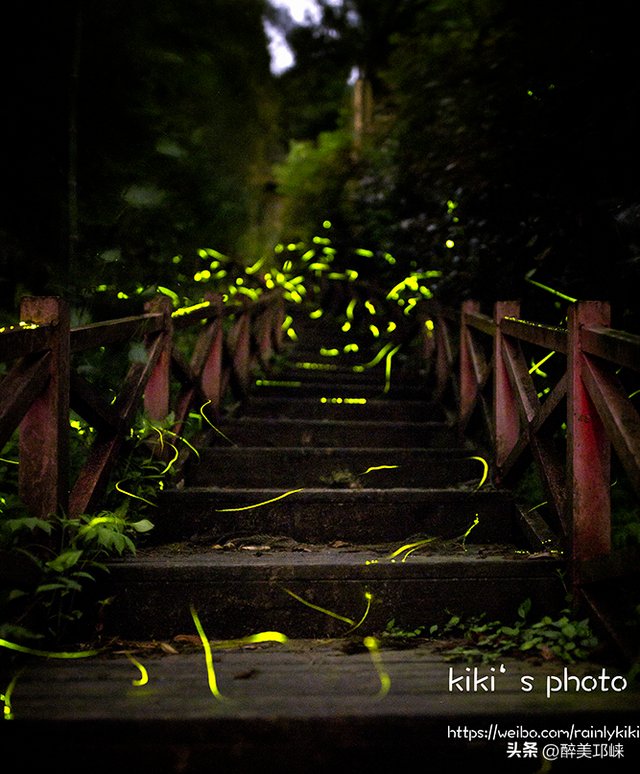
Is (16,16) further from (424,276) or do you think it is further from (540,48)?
(424,276)

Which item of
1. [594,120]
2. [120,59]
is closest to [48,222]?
[120,59]

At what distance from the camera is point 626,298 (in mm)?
3223

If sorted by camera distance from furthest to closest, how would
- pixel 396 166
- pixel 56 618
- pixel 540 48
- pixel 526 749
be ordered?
1. pixel 396 166
2. pixel 540 48
3. pixel 56 618
4. pixel 526 749

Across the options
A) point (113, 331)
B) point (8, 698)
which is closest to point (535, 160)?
point (113, 331)

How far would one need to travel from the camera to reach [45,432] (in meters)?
2.32

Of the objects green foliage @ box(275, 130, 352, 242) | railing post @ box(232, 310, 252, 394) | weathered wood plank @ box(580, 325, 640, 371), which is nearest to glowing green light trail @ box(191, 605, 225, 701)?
weathered wood plank @ box(580, 325, 640, 371)

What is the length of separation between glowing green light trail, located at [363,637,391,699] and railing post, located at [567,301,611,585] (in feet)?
2.80

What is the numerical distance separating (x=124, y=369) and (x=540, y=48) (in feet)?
11.7

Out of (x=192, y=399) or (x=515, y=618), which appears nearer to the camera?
(x=515, y=618)

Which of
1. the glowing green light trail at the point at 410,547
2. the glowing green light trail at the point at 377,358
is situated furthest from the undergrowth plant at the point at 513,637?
the glowing green light trail at the point at 377,358

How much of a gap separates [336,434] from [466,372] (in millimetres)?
1040

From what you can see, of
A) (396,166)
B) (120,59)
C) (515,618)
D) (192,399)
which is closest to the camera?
(515,618)

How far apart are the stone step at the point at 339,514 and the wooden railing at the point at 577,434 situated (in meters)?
0.26

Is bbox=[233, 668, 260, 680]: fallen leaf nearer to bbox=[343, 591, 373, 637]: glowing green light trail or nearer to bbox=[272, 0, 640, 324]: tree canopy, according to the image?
bbox=[343, 591, 373, 637]: glowing green light trail
